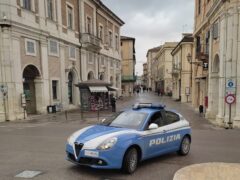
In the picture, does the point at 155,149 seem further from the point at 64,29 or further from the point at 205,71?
the point at 64,29

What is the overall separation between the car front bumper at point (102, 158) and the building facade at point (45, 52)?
1254cm

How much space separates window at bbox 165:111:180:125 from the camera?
23.7ft

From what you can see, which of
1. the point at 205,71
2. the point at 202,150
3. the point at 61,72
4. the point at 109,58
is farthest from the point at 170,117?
the point at 109,58

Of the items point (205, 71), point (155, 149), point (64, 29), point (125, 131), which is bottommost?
point (155, 149)

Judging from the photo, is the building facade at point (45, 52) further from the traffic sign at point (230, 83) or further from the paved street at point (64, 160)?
the traffic sign at point (230, 83)

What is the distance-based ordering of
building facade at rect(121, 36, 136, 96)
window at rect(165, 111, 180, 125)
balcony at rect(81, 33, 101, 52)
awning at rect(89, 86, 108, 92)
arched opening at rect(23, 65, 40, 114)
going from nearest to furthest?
window at rect(165, 111, 180, 125) → arched opening at rect(23, 65, 40, 114) → awning at rect(89, 86, 108, 92) → balcony at rect(81, 33, 101, 52) → building facade at rect(121, 36, 136, 96)

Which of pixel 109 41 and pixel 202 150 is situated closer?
pixel 202 150

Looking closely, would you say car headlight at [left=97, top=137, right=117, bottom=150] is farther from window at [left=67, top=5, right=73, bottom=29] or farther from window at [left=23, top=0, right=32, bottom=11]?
window at [left=67, top=5, right=73, bottom=29]

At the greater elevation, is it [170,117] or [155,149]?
[170,117]

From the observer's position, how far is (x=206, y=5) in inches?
728

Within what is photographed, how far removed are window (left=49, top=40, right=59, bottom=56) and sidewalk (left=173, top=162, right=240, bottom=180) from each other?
1815 cm

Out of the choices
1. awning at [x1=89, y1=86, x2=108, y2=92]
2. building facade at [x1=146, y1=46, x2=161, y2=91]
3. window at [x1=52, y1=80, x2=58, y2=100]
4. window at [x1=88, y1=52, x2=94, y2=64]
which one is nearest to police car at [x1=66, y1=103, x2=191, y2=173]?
awning at [x1=89, y1=86, x2=108, y2=92]

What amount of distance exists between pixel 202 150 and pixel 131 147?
371 cm

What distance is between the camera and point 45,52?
20.2 m
